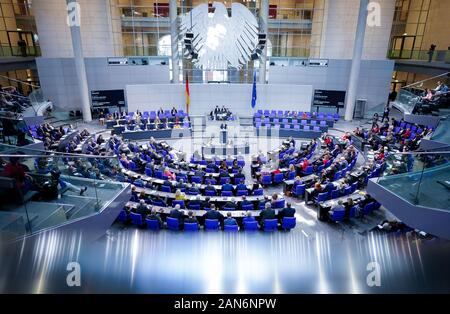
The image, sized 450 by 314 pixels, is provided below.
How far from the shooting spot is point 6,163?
545 centimetres

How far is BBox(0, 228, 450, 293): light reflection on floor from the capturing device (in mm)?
5785

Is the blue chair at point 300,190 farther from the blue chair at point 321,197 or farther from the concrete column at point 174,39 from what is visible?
the concrete column at point 174,39

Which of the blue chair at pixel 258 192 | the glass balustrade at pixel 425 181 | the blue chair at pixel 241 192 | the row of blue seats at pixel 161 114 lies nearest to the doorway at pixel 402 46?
the row of blue seats at pixel 161 114

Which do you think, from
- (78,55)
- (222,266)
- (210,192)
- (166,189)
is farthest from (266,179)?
(78,55)

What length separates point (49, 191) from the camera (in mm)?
6281

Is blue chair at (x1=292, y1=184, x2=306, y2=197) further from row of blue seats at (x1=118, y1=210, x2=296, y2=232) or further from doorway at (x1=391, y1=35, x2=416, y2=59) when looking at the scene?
doorway at (x1=391, y1=35, x2=416, y2=59)

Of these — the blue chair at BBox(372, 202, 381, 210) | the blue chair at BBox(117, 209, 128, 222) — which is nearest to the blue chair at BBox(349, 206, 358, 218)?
the blue chair at BBox(372, 202, 381, 210)

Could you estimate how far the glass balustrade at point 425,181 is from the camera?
22.7 feet

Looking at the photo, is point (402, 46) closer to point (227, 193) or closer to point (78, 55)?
point (227, 193)

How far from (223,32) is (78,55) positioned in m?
16.1

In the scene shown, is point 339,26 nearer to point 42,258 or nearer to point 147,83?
point 147,83

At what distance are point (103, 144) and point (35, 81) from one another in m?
19.7
